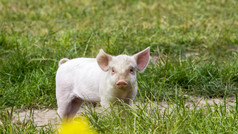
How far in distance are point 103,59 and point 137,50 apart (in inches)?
88.7

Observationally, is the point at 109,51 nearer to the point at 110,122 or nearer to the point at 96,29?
the point at 96,29

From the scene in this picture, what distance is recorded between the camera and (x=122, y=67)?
3.67 metres

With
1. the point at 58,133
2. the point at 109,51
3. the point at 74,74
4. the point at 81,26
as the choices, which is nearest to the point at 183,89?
the point at 109,51

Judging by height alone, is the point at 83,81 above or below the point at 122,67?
below

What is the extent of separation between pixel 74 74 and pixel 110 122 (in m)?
0.88

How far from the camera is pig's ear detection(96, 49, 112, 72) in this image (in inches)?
152

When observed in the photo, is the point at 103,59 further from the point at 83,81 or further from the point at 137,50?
the point at 137,50

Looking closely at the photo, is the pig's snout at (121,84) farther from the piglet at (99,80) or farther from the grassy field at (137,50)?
the grassy field at (137,50)

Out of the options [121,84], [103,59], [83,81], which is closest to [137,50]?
[83,81]

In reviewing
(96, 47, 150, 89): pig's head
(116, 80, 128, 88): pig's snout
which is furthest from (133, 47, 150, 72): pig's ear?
(116, 80, 128, 88): pig's snout

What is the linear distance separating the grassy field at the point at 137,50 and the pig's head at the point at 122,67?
0.59 feet

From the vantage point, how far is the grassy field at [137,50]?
3488 millimetres

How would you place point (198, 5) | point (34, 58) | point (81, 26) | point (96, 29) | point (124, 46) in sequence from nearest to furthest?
point (34, 58) → point (124, 46) → point (96, 29) → point (81, 26) → point (198, 5)

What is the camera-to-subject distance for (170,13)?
8.84 meters
